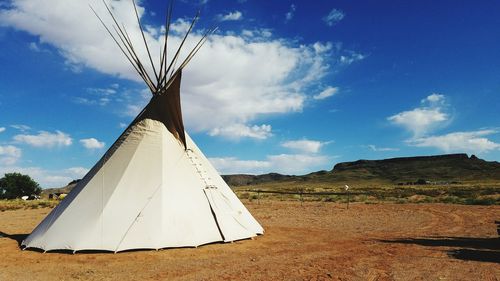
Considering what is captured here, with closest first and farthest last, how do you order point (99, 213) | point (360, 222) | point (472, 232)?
1. point (99, 213)
2. point (472, 232)
3. point (360, 222)

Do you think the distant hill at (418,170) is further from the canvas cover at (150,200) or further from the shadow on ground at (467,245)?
the canvas cover at (150,200)

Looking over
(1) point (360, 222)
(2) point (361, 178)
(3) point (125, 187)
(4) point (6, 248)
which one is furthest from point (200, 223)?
(2) point (361, 178)

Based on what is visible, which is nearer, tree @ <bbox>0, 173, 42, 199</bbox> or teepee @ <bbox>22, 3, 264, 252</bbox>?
teepee @ <bbox>22, 3, 264, 252</bbox>

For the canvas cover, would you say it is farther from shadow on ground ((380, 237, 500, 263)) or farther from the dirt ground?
shadow on ground ((380, 237, 500, 263))

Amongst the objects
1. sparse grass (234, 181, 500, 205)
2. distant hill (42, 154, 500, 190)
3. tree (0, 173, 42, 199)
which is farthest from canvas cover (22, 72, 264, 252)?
distant hill (42, 154, 500, 190)

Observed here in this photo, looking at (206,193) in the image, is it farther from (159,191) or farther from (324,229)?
(324,229)

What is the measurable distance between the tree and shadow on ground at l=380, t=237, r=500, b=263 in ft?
205

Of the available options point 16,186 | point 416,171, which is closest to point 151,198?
point 16,186

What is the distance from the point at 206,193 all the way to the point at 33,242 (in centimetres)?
489

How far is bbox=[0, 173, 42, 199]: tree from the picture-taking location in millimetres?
59938

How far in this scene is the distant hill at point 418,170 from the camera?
408ft

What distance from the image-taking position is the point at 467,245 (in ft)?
38.7

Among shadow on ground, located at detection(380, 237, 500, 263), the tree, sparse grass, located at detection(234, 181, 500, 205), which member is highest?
the tree

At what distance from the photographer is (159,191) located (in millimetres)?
11023
